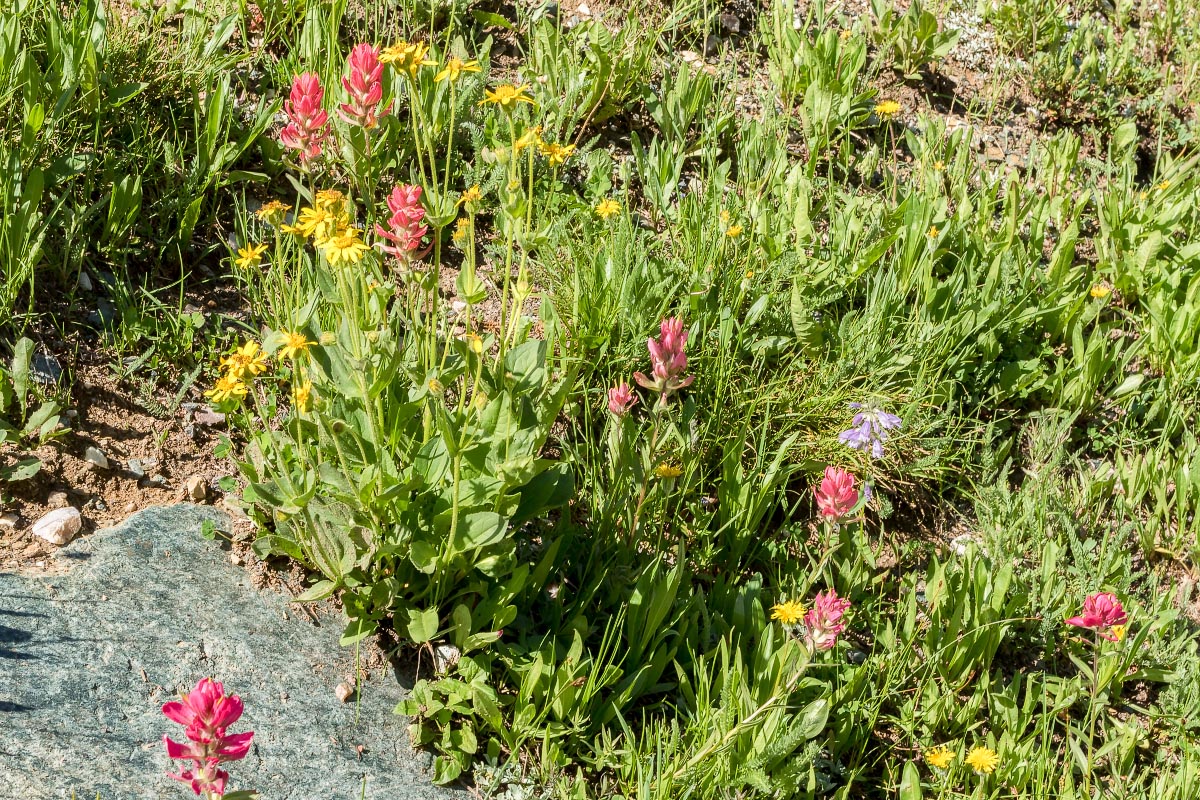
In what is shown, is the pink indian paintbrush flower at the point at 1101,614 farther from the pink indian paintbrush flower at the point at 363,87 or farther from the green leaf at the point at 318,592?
the pink indian paintbrush flower at the point at 363,87

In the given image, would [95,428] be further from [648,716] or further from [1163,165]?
[1163,165]

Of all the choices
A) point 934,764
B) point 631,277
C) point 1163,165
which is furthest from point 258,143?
point 1163,165

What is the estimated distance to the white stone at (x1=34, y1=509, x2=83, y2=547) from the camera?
101 inches

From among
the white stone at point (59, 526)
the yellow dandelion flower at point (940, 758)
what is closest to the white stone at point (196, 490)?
the white stone at point (59, 526)

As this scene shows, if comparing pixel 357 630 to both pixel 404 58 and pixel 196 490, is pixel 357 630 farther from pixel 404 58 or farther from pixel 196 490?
pixel 404 58

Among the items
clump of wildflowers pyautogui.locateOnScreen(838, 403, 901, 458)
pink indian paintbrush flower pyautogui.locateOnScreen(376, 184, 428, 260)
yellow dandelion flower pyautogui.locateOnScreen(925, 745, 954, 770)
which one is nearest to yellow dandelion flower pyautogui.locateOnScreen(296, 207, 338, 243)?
pink indian paintbrush flower pyautogui.locateOnScreen(376, 184, 428, 260)

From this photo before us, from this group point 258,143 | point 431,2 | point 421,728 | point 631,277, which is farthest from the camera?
point 431,2

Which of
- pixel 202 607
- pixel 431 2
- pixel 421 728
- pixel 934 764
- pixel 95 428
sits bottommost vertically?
pixel 934 764

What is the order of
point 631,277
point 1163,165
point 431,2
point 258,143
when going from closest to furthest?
point 631,277
point 258,143
point 431,2
point 1163,165

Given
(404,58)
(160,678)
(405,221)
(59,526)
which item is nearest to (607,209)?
(404,58)

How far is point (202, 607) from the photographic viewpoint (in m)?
2.53

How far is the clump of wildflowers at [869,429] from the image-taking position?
3355 millimetres

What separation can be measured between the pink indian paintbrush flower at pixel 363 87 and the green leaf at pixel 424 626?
1.16 metres

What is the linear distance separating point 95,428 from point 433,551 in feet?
3.85
